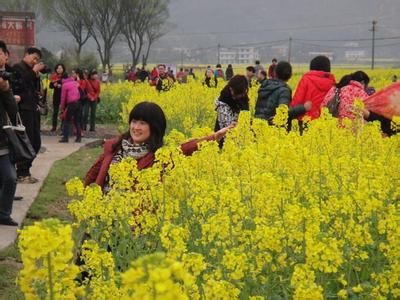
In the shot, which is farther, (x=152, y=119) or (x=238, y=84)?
(x=238, y=84)

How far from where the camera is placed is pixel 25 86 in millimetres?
9000

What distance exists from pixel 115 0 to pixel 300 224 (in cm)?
5976

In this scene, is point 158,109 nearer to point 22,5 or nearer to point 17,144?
point 17,144

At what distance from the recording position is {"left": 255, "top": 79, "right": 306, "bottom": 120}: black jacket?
8.02 m

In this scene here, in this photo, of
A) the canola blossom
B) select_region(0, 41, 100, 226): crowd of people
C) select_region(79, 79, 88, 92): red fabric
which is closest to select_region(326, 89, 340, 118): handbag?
the canola blossom

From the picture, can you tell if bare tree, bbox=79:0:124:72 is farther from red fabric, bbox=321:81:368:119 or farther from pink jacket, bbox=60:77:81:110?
red fabric, bbox=321:81:368:119

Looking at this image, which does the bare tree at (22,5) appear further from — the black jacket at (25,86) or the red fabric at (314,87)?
the red fabric at (314,87)

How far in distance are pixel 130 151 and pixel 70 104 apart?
10.4m

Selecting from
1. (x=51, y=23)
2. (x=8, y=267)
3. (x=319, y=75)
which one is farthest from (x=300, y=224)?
(x=51, y=23)

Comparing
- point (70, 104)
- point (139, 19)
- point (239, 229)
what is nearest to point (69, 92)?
point (70, 104)

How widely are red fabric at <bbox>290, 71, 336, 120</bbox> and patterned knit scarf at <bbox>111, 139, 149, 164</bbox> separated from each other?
3754mm

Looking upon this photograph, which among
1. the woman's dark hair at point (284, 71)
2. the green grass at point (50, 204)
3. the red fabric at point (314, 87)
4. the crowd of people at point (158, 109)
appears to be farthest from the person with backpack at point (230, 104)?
the green grass at point (50, 204)

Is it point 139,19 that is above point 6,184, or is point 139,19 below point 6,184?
above

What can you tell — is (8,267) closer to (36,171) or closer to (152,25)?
(36,171)
